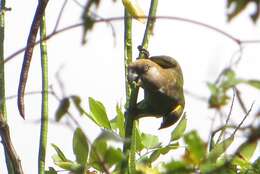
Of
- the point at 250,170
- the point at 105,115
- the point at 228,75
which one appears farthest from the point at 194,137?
the point at 105,115

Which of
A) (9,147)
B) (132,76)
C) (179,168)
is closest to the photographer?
(179,168)

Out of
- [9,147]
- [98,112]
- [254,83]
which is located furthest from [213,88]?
[98,112]

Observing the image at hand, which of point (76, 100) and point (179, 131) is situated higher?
point (76, 100)

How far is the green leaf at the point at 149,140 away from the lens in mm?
1228

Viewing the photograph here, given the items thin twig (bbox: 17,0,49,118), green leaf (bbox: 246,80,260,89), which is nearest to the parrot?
thin twig (bbox: 17,0,49,118)

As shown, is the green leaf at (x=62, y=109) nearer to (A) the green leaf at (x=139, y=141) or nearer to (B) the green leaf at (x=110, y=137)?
(B) the green leaf at (x=110, y=137)

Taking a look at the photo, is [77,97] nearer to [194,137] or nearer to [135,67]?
[194,137]

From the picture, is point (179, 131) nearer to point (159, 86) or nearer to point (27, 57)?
point (159, 86)

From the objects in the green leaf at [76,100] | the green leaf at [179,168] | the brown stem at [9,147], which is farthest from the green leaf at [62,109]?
the brown stem at [9,147]

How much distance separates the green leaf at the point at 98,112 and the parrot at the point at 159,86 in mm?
75

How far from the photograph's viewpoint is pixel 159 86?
3.75 feet

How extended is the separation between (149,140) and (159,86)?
15cm

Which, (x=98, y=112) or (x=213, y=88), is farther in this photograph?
(x=98, y=112)

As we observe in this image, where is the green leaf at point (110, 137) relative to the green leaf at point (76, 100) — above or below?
below
